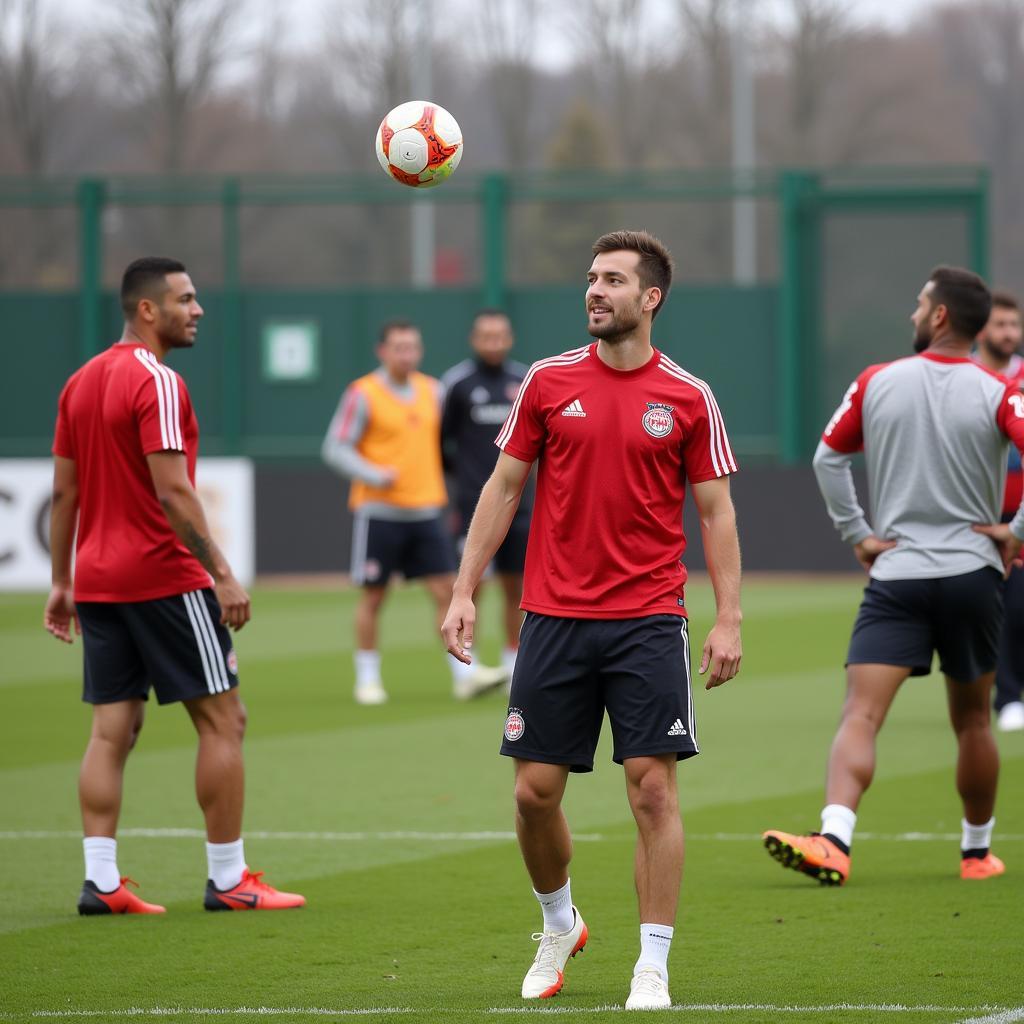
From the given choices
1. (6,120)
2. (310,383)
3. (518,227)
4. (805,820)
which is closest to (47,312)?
(310,383)

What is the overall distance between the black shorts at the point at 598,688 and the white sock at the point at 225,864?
1.70m

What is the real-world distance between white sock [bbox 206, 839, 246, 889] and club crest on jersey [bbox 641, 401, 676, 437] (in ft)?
7.67

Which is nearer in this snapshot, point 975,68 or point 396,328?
point 396,328

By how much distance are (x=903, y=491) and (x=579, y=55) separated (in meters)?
38.8

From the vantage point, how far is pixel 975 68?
54.9 meters

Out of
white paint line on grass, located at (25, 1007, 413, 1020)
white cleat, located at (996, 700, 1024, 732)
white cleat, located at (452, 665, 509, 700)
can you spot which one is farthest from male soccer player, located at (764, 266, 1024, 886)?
white cleat, located at (452, 665, 509, 700)

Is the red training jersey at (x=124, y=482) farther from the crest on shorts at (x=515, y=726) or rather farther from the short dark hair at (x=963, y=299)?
the short dark hair at (x=963, y=299)

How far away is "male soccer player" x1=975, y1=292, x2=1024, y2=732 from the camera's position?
9914 millimetres

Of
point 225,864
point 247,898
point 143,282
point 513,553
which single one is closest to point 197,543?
point 143,282

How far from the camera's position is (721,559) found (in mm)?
5676

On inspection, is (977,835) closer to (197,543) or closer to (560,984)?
(560,984)

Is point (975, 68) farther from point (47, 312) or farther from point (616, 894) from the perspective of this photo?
point (616, 894)

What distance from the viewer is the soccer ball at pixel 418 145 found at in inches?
284

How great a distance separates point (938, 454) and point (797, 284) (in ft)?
59.8
